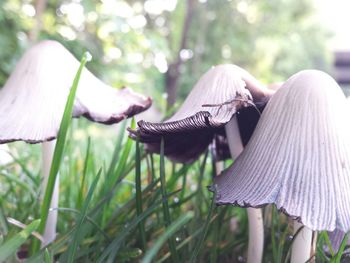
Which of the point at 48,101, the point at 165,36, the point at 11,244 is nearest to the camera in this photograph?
the point at 11,244

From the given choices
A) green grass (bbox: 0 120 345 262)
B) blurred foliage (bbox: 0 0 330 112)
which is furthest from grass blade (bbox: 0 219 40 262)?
blurred foliage (bbox: 0 0 330 112)

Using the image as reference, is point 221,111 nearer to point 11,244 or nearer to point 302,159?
point 302,159

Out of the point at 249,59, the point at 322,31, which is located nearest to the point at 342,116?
the point at 249,59

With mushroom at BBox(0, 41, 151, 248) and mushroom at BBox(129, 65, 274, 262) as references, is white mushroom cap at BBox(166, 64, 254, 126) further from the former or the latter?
mushroom at BBox(0, 41, 151, 248)

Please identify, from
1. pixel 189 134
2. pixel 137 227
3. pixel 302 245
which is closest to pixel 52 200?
pixel 137 227

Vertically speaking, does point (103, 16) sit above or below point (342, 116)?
above

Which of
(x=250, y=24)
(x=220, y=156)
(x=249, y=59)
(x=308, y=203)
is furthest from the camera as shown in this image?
(x=249, y=59)

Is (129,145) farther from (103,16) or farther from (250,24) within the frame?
(250,24)
